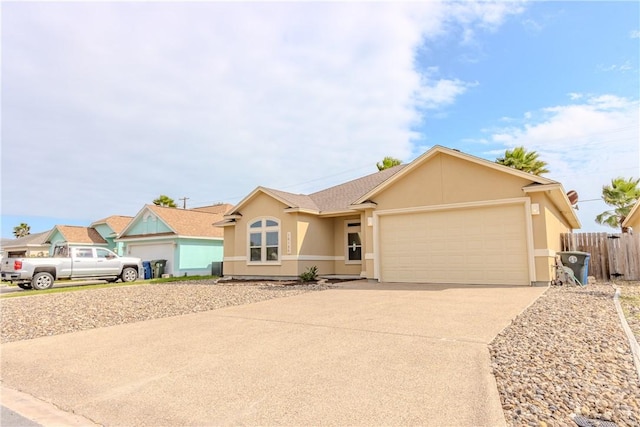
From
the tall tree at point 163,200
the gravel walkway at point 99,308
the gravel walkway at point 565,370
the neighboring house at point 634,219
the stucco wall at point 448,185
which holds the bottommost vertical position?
the gravel walkway at point 99,308

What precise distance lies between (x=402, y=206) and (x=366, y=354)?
9.61 meters

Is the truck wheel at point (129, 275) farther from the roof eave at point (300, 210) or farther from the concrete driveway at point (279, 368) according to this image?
the concrete driveway at point (279, 368)

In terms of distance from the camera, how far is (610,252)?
14.7 meters

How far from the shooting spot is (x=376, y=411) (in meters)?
3.37

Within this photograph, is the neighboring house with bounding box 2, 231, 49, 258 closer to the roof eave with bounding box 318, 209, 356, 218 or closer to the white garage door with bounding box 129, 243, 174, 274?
the white garage door with bounding box 129, 243, 174, 274

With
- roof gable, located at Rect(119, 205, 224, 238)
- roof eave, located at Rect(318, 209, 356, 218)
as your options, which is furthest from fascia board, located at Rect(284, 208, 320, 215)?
roof gable, located at Rect(119, 205, 224, 238)

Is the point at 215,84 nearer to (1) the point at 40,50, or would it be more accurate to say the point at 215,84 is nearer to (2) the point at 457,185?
(1) the point at 40,50

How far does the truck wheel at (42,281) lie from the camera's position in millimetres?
16422

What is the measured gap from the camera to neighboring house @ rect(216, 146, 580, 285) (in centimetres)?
1189

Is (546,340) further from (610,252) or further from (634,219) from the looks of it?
(634,219)

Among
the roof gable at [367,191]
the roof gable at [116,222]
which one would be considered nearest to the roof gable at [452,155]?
the roof gable at [367,191]

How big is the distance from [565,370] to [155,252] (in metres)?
25.8

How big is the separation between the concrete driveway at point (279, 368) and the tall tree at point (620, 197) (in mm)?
24435

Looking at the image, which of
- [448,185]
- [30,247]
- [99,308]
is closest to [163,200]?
[30,247]
